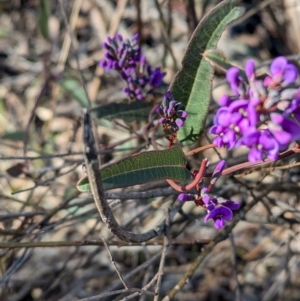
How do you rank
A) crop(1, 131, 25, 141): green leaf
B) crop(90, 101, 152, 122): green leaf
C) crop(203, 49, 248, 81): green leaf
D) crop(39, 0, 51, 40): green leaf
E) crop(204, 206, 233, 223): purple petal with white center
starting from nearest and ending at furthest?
crop(203, 49, 248, 81): green leaf < crop(204, 206, 233, 223): purple petal with white center < crop(90, 101, 152, 122): green leaf < crop(1, 131, 25, 141): green leaf < crop(39, 0, 51, 40): green leaf

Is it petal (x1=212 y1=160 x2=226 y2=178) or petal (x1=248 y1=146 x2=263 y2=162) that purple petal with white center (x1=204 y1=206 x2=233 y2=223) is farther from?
petal (x1=248 y1=146 x2=263 y2=162)

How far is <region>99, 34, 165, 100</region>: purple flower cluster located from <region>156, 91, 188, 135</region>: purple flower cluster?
0.35 m

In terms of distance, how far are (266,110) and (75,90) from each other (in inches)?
74.2

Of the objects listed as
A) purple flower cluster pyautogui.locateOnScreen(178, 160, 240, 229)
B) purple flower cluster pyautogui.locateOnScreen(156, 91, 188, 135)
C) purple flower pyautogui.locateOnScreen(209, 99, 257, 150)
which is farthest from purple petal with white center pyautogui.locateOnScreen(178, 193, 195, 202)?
purple flower pyautogui.locateOnScreen(209, 99, 257, 150)

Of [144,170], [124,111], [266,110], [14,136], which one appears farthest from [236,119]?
[14,136]

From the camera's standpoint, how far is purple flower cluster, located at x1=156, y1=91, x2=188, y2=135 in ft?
4.88

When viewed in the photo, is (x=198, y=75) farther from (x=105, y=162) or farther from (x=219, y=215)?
(x=105, y=162)

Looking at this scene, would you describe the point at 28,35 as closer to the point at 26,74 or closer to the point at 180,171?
the point at 26,74

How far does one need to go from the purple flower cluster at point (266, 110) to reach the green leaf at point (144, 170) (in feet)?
1.03

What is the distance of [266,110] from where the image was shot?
1.06 meters

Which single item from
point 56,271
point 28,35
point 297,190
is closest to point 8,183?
point 56,271

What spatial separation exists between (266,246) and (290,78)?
197cm

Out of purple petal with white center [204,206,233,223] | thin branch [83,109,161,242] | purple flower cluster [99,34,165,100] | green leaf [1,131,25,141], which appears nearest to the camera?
thin branch [83,109,161,242]

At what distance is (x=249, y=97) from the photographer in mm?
1093
